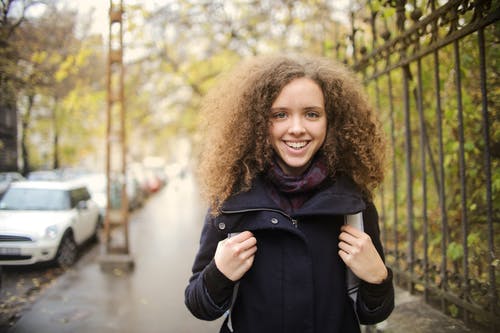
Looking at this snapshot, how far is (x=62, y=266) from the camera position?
6902mm

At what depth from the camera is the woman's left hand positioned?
1496 millimetres

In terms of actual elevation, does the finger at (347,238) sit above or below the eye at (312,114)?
below

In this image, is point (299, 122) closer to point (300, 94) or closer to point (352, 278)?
point (300, 94)

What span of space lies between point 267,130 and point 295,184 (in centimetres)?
30

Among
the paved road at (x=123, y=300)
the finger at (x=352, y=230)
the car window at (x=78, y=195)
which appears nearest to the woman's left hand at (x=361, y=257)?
the finger at (x=352, y=230)

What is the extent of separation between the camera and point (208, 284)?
154 centimetres

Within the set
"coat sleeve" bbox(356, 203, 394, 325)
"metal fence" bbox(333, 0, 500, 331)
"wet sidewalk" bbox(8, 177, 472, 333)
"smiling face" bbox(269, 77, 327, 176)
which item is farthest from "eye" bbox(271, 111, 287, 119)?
"wet sidewalk" bbox(8, 177, 472, 333)

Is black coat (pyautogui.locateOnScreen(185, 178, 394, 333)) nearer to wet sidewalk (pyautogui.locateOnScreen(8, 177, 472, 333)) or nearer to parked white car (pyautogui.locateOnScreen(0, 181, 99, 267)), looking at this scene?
wet sidewalk (pyautogui.locateOnScreen(8, 177, 472, 333))

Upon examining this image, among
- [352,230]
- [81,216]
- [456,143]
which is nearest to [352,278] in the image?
[352,230]

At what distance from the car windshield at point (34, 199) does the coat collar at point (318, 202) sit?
6.54 metres

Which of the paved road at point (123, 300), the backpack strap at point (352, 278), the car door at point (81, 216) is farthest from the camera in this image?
the car door at point (81, 216)

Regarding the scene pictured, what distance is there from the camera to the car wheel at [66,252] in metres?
6.84

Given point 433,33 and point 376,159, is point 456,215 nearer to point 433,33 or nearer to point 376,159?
point 433,33

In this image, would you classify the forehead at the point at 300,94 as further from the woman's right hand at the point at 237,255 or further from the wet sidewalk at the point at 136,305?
the wet sidewalk at the point at 136,305
